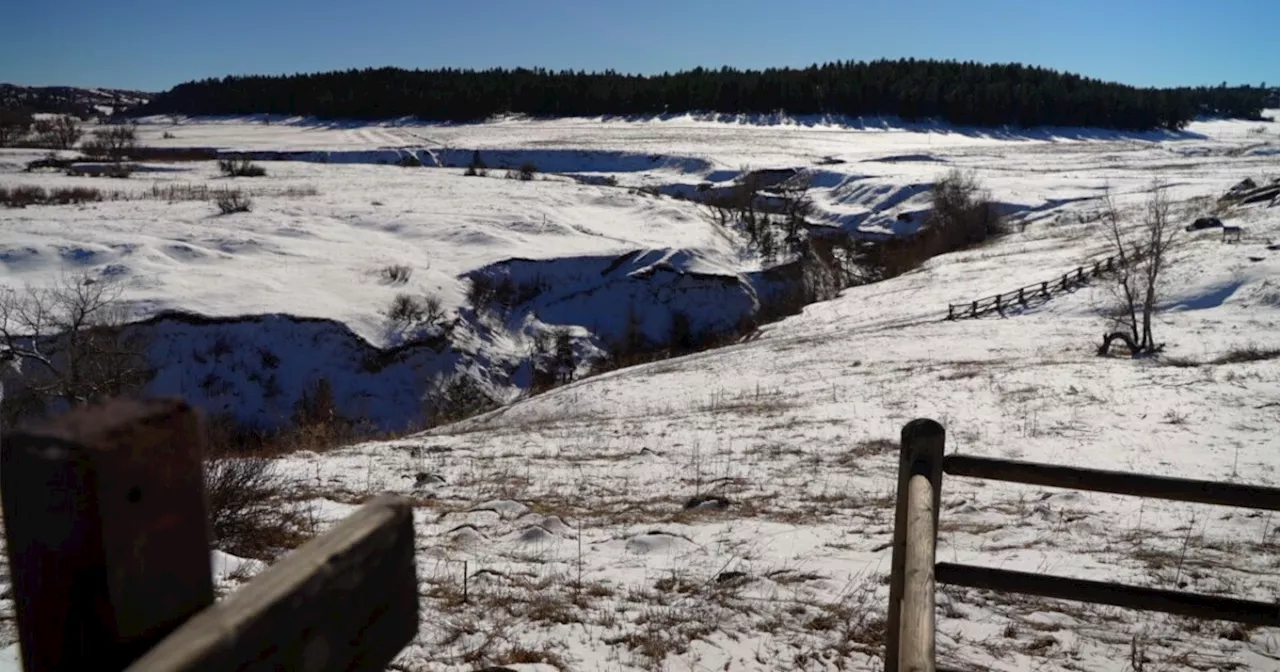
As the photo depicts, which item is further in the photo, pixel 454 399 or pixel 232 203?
pixel 232 203

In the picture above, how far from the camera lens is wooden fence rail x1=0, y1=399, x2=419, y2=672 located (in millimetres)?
893

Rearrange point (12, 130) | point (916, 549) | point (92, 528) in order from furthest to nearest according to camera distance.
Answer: point (12, 130)
point (916, 549)
point (92, 528)

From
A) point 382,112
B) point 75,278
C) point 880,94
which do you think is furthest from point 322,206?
point 880,94

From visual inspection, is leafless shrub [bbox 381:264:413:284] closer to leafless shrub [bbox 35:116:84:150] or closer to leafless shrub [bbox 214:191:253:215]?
leafless shrub [bbox 214:191:253:215]

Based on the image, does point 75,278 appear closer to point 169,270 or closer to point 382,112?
point 169,270

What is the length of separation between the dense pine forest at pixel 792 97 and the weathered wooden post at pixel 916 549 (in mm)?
122647

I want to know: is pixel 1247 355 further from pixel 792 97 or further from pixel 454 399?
pixel 792 97

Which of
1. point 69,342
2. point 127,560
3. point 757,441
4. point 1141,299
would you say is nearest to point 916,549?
point 127,560

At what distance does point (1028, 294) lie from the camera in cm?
3500

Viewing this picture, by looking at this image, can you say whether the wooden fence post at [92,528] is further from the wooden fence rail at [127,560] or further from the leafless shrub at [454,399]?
the leafless shrub at [454,399]

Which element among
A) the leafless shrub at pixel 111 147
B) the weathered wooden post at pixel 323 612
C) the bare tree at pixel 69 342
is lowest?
the bare tree at pixel 69 342

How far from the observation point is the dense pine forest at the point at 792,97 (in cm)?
11800

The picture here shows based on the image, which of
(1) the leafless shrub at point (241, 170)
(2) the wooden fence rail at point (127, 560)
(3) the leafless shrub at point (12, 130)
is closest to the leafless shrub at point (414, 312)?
(2) the wooden fence rail at point (127, 560)

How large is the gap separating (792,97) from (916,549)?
125m
